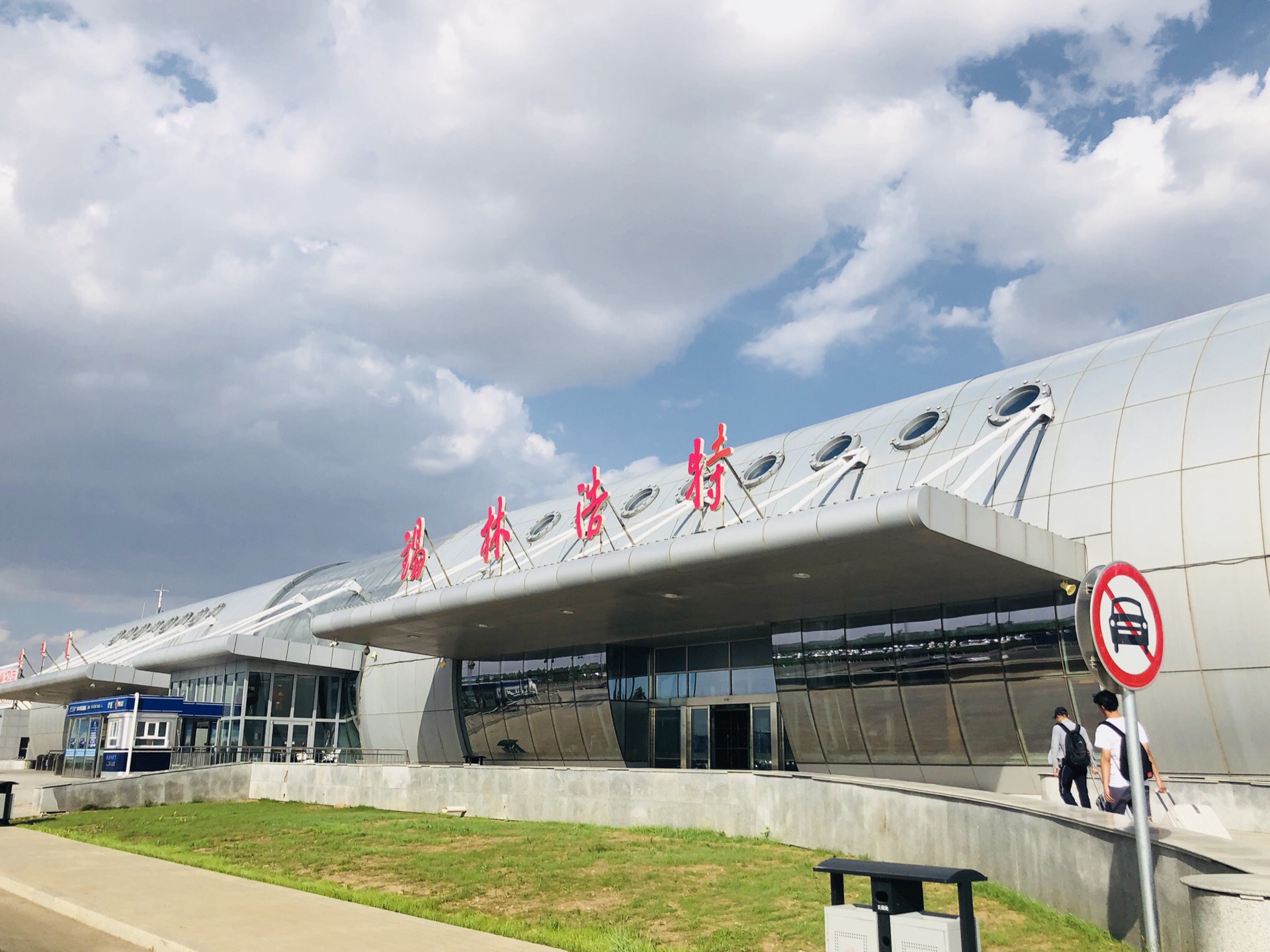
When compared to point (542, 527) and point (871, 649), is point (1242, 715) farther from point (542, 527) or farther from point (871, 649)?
point (542, 527)

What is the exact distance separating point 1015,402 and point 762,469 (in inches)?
317

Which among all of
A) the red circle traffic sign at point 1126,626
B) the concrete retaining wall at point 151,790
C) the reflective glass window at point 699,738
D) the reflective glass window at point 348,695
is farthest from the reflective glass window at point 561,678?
the red circle traffic sign at point 1126,626

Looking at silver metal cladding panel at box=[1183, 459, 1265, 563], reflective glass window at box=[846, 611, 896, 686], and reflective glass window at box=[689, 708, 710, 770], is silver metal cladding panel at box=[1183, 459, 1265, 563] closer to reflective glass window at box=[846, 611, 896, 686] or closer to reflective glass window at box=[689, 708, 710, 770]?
reflective glass window at box=[846, 611, 896, 686]

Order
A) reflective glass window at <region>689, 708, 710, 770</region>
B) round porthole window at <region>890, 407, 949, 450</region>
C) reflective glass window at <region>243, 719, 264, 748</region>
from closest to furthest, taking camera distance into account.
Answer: round porthole window at <region>890, 407, 949, 450</region>, reflective glass window at <region>689, 708, 710, 770</region>, reflective glass window at <region>243, 719, 264, 748</region>

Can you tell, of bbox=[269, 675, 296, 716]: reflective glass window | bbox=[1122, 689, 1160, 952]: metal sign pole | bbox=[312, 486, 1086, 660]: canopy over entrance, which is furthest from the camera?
bbox=[269, 675, 296, 716]: reflective glass window

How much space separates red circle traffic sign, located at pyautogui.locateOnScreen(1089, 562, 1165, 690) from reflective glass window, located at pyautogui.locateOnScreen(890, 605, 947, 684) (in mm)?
15474

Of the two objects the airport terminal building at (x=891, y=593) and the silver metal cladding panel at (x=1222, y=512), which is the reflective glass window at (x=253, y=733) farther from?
the silver metal cladding panel at (x=1222, y=512)

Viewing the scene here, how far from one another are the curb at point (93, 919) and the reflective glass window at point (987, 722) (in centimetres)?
1694

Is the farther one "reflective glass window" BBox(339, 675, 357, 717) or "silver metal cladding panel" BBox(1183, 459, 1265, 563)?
"reflective glass window" BBox(339, 675, 357, 717)

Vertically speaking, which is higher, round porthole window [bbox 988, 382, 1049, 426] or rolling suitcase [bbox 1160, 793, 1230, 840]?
round porthole window [bbox 988, 382, 1049, 426]

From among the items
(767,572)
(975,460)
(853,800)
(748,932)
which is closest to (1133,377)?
(975,460)

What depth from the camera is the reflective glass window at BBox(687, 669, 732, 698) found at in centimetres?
2962

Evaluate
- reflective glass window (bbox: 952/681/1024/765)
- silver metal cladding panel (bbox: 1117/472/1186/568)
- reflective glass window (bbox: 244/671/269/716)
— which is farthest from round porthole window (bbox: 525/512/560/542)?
silver metal cladding panel (bbox: 1117/472/1186/568)

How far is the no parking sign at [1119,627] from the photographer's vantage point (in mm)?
7598
